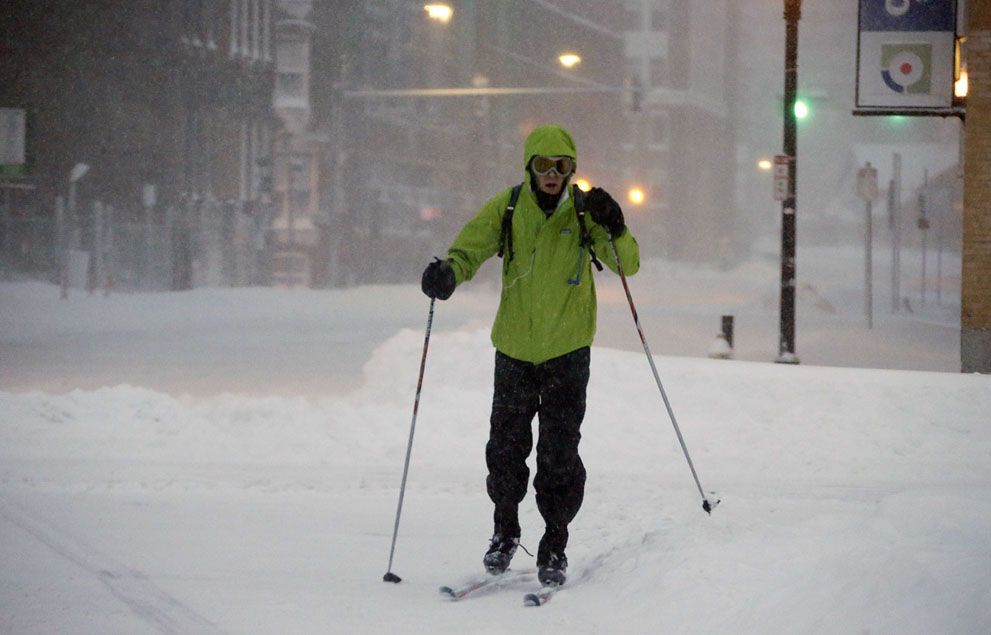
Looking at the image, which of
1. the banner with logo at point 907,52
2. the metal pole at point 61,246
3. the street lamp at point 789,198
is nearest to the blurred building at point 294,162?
the metal pole at point 61,246

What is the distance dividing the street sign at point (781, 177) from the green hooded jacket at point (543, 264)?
1088 centimetres

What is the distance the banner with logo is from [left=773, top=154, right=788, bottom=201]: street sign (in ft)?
4.70

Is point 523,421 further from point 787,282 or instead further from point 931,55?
point 931,55

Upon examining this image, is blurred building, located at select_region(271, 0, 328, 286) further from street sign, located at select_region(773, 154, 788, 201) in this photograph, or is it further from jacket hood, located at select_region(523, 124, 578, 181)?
jacket hood, located at select_region(523, 124, 578, 181)

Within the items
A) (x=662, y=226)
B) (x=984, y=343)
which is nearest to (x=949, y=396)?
(x=984, y=343)

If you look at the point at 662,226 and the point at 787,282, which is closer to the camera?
the point at 787,282

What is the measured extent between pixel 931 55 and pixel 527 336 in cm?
1251

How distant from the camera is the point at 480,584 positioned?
17.8 feet

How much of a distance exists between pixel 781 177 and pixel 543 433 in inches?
443

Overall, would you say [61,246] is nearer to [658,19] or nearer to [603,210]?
[603,210]

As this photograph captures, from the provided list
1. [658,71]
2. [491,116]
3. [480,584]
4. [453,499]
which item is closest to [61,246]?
[491,116]

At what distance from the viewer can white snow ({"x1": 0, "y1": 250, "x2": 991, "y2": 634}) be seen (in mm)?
4840

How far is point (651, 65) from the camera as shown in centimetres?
7875

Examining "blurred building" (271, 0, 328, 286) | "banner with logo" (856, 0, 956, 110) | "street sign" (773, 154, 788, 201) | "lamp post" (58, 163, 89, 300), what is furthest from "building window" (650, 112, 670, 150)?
"street sign" (773, 154, 788, 201)
